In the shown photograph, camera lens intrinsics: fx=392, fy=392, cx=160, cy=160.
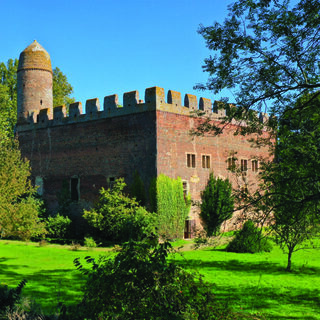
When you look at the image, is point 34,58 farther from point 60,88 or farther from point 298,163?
point 298,163

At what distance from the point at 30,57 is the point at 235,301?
2558 centimetres

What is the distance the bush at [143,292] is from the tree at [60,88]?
3676 centimetres

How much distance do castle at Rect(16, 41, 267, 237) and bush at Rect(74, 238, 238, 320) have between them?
16.5m

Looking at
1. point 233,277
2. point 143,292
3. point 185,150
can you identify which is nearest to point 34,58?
point 185,150

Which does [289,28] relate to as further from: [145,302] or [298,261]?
[298,261]

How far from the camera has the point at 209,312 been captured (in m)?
5.19

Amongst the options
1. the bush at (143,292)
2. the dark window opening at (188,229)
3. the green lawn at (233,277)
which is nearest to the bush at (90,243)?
the green lawn at (233,277)

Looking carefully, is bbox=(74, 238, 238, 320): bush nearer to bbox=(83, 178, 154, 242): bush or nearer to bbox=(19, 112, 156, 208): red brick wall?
bbox=(83, 178, 154, 242): bush

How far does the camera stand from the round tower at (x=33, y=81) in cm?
2953

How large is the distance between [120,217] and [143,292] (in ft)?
54.5

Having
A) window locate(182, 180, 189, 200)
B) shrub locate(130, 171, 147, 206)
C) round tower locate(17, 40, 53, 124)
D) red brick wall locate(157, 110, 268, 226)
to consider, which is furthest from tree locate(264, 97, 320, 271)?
round tower locate(17, 40, 53, 124)

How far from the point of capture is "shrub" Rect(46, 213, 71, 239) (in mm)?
24969

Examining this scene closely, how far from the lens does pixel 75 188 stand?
2675cm

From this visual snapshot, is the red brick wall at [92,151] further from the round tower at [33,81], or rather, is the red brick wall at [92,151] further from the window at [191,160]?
the window at [191,160]
